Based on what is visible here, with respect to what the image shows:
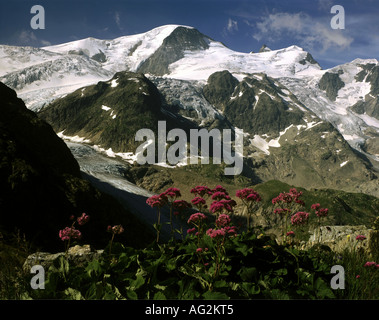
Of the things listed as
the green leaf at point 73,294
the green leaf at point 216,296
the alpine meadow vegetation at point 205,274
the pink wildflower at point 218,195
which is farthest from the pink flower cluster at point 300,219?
the green leaf at point 73,294

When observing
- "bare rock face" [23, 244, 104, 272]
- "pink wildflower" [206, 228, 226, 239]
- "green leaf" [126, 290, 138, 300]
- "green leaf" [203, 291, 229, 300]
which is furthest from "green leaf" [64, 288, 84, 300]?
A: "pink wildflower" [206, 228, 226, 239]

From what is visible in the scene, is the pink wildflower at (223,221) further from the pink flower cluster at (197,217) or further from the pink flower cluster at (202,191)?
the pink flower cluster at (202,191)

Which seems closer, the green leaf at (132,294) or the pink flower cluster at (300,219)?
the green leaf at (132,294)

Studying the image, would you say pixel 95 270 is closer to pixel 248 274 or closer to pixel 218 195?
pixel 248 274

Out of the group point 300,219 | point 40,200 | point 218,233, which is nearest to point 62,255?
point 218,233

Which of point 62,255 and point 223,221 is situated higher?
point 223,221

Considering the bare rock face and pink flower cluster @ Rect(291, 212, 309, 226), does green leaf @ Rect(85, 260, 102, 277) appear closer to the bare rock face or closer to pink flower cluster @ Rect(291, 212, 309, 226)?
the bare rock face

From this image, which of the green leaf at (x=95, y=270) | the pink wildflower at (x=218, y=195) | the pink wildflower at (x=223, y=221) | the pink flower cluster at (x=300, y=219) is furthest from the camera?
the pink flower cluster at (x=300, y=219)

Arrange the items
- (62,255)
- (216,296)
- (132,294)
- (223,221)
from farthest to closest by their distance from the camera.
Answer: (223,221) → (62,255) → (132,294) → (216,296)

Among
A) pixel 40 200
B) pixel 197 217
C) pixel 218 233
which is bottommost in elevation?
pixel 40 200

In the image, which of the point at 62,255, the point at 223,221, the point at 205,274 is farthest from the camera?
the point at 223,221

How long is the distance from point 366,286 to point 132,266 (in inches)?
158
